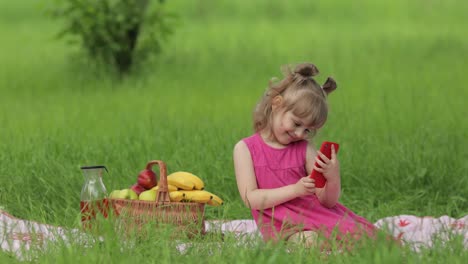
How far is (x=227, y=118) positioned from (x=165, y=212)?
148 inches

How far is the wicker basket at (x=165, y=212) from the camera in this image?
4777mm

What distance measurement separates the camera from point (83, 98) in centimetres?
1041

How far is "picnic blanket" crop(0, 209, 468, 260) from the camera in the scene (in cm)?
425

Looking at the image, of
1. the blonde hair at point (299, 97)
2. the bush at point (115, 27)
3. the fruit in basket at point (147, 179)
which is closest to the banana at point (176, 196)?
the fruit in basket at point (147, 179)

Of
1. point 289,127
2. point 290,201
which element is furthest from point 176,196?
point 289,127

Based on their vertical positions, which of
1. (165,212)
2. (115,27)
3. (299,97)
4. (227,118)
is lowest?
(165,212)

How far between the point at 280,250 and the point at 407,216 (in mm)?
2125

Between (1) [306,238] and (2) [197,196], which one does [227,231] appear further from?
(2) [197,196]

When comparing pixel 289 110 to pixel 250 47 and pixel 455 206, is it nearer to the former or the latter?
pixel 455 206

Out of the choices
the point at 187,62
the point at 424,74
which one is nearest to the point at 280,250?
the point at 424,74

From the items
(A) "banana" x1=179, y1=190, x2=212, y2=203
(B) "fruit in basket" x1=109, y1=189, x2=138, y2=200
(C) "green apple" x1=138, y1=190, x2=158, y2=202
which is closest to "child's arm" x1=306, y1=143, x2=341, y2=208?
(A) "banana" x1=179, y1=190, x2=212, y2=203

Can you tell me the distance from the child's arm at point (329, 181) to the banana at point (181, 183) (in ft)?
2.36

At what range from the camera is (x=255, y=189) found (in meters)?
4.82

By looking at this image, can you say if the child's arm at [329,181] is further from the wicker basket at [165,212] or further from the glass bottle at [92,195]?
the glass bottle at [92,195]
